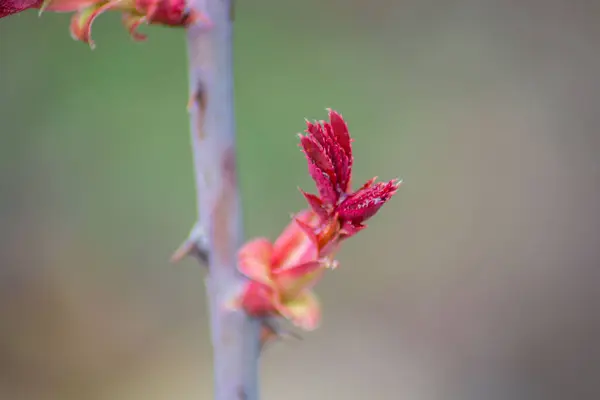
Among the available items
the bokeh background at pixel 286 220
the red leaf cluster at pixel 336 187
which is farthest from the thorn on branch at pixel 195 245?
the bokeh background at pixel 286 220

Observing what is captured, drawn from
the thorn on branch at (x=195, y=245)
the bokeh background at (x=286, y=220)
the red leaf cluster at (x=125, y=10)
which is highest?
the bokeh background at (x=286, y=220)

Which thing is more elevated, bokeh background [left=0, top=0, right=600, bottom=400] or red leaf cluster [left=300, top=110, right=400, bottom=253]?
bokeh background [left=0, top=0, right=600, bottom=400]

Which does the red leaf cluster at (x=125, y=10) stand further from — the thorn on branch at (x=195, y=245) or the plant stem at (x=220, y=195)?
the thorn on branch at (x=195, y=245)

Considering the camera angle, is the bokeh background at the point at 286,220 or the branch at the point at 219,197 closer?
the branch at the point at 219,197

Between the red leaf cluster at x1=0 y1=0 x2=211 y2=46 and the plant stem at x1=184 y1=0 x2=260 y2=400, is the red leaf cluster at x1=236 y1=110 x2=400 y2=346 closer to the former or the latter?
the plant stem at x1=184 y1=0 x2=260 y2=400

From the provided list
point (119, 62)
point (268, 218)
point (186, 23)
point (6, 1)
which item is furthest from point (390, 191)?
point (119, 62)

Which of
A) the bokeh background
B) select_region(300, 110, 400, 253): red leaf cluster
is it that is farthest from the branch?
the bokeh background

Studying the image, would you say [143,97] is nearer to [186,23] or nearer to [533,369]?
[533,369]

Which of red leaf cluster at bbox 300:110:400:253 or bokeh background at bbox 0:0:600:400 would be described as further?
bokeh background at bbox 0:0:600:400
